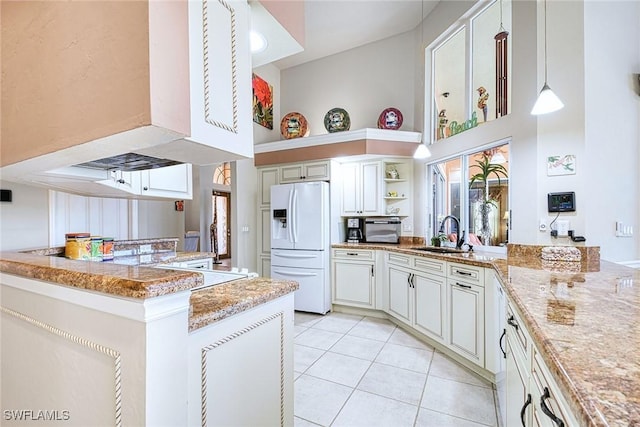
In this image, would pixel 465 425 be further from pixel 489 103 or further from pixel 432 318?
pixel 489 103

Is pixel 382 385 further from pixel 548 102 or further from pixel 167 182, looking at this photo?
pixel 167 182

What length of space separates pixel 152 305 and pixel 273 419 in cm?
88

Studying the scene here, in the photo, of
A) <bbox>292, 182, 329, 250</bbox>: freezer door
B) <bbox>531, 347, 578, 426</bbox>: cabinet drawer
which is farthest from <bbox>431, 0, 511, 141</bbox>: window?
<bbox>531, 347, 578, 426</bbox>: cabinet drawer

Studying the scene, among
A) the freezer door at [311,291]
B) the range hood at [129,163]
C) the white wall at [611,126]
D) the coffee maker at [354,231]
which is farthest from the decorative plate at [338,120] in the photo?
the range hood at [129,163]

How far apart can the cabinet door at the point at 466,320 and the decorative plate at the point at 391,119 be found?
91.0 inches

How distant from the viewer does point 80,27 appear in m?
0.86

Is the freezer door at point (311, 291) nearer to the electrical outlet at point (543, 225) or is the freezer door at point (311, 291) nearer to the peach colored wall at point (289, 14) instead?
the electrical outlet at point (543, 225)

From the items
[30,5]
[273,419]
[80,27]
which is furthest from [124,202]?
[273,419]

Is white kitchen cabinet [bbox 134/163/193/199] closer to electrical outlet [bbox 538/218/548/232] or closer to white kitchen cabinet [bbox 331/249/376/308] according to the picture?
white kitchen cabinet [bbox 331/249/376/308]

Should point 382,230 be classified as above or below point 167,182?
below

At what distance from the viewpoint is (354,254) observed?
377 cm

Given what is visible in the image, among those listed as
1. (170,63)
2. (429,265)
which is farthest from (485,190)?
(170,63)

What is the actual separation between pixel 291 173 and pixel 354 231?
124cm

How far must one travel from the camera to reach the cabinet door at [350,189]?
4.00 m
